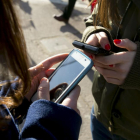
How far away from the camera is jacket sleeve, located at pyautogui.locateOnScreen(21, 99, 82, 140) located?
0.80 metres

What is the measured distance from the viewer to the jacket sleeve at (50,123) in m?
0.80

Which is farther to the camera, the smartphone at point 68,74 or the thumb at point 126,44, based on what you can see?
the smartphone at point 68,74

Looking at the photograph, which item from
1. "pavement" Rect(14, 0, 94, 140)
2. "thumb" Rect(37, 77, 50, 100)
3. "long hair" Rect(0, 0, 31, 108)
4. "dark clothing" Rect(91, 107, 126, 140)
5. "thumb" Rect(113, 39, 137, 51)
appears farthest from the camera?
"pavement" Rect(14, 0, 94, 140)

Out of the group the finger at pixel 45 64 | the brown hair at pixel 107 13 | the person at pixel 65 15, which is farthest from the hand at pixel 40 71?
the person at pixel 65 15

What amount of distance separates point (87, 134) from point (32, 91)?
3.82 feet

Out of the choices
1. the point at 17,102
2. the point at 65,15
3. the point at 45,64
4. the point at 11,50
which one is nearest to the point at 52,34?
the point at 65,15

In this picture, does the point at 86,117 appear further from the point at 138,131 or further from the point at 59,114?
the point at 59,114

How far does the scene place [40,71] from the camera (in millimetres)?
1229

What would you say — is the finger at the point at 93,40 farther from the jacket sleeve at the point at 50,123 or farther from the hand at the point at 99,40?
the jacket sleeve at the point at 50,123

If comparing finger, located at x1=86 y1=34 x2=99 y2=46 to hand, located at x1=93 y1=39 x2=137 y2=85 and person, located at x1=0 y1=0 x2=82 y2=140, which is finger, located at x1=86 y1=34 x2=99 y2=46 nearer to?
hand, located at x1=93 y1=39 x2=137 y2=85

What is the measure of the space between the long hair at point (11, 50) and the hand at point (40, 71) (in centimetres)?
24

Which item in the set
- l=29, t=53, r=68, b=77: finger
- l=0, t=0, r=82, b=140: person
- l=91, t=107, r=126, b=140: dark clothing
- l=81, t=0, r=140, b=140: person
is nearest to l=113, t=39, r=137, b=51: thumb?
l=81, t=0, r=140, b=140: person

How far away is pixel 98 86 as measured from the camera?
1205 millimetres

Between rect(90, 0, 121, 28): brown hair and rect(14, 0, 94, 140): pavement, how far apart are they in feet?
4.46
